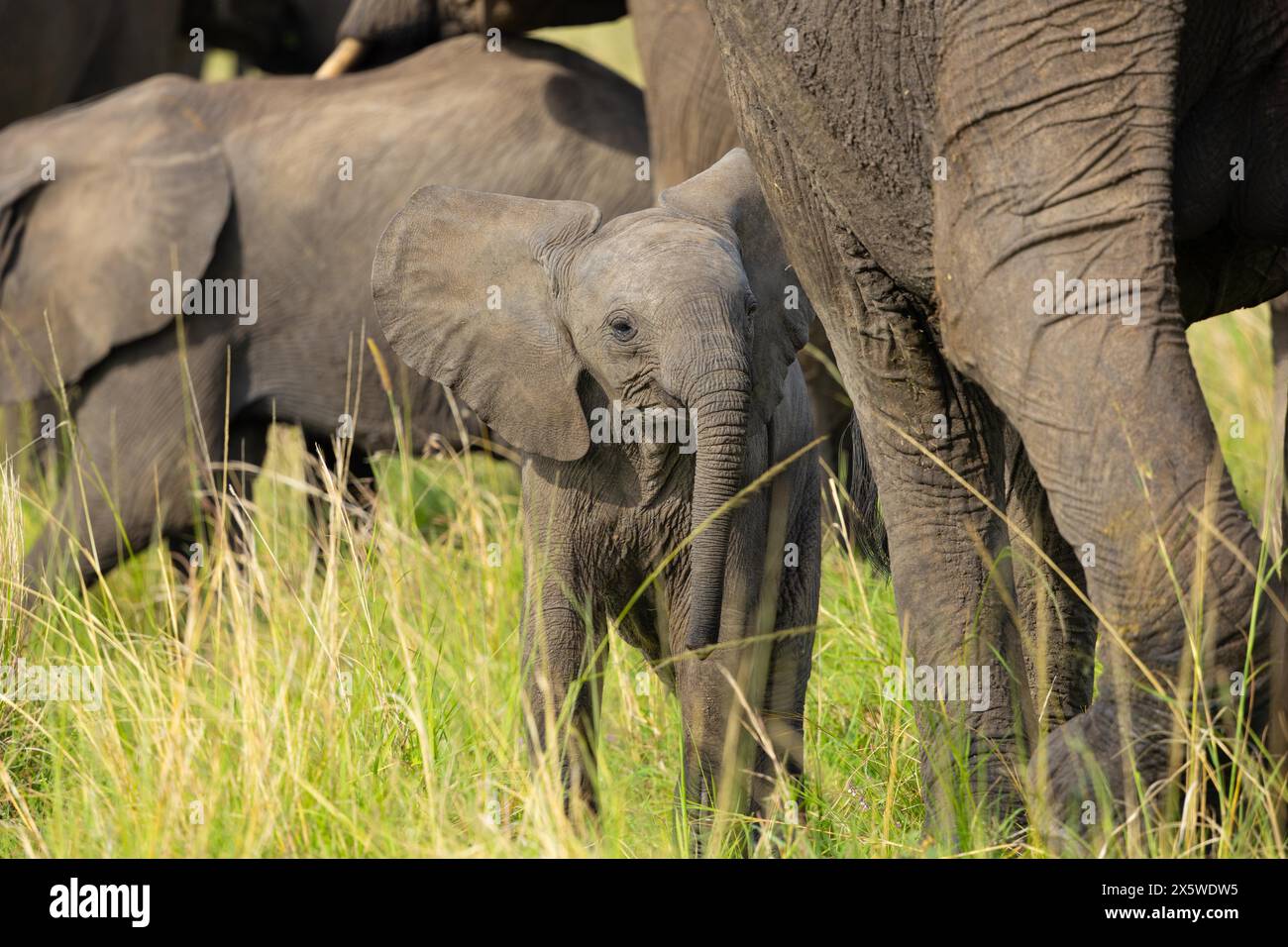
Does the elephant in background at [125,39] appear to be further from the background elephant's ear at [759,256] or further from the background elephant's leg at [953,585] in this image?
the background elephant's leg at [953,585]

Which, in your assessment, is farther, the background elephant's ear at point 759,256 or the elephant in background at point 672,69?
the elephant in background at point 672,69

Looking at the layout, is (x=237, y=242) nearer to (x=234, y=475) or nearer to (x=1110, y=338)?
Answer: (x=234, y=475)

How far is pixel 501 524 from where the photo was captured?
507 cm

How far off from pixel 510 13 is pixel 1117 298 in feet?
12.1

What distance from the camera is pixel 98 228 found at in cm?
554

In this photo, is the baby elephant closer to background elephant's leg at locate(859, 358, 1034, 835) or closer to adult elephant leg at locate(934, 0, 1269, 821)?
background elephant's leg at locate(859, 358, 1034, 835)

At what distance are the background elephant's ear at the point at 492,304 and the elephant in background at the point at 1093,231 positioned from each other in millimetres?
602

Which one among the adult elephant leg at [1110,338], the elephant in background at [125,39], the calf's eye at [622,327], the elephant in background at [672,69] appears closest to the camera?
the adult elephant leg at [1110,338]

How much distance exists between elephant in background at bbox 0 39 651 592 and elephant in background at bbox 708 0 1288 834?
2892 mm

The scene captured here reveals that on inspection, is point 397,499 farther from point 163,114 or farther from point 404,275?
point 404,275

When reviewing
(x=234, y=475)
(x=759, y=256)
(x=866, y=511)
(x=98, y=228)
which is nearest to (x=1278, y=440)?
(x=866, y=511)

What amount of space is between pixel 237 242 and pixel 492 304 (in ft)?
8.10

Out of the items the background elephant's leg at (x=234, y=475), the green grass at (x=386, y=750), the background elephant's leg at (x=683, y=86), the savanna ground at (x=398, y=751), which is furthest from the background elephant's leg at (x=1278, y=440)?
the background elephant's leg at (x=234, y=475)

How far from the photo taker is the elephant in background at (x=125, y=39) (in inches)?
265
